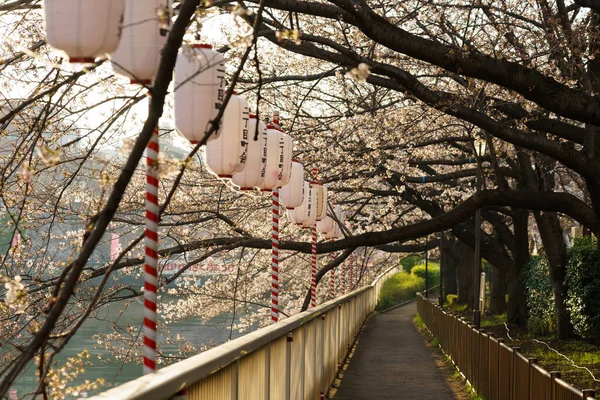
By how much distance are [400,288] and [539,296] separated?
52010 millimetres

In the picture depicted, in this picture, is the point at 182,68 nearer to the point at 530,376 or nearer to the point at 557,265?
the point at 530,376

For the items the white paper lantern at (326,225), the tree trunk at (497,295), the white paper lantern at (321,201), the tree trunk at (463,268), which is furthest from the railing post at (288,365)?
the tree trunk at (463,268)

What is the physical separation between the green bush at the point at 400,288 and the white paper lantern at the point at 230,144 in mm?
60422

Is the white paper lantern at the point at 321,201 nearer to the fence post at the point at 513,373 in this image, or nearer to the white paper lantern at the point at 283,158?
the white paper lantern at the point at 283,158

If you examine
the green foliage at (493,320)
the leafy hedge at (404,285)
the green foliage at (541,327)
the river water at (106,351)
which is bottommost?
the river water at (106,351)

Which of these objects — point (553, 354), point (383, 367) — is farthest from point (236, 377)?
point (383, 367)

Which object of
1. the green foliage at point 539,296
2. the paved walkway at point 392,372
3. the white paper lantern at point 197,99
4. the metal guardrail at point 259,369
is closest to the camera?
the metal guardrail at point 259,369

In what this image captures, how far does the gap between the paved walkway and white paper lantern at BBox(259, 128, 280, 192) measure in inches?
178

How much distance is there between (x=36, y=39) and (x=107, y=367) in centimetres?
3794

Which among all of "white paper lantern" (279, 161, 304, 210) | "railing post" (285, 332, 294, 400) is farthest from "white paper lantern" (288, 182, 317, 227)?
"railing post" (285, 332, 294, 400)

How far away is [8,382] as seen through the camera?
14.8 feet

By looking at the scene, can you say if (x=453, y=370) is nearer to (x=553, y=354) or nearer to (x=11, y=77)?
(x=553, y=354)

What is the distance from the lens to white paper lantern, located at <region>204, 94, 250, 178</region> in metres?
11.2

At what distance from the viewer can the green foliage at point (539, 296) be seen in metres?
26.3
